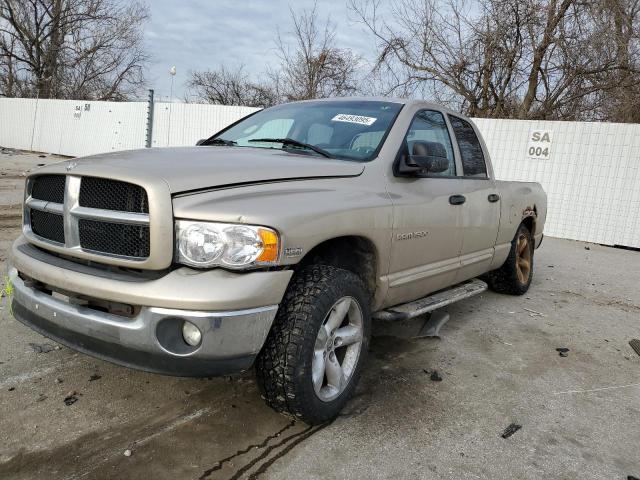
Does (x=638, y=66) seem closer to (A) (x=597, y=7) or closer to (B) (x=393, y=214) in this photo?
(A) (x=597, y=7)

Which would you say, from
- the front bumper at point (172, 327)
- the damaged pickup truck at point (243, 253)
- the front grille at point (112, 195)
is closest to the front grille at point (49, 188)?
the damaged pickup truck at point (243, 253)

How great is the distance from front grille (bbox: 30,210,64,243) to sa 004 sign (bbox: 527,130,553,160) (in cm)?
1016

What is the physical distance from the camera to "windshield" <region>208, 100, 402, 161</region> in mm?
3172

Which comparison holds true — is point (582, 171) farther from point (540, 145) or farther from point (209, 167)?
point (209, 167)

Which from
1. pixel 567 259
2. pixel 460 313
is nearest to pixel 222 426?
pixel 460 313

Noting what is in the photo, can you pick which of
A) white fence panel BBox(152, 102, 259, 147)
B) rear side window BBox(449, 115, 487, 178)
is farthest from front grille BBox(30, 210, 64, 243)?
white fence panel BBox(152, 102, 259, 147)

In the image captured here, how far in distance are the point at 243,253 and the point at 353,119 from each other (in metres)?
1.65

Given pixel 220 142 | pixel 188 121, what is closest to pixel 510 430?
pixel 220 142

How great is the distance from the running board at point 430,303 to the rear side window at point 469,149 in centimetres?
94

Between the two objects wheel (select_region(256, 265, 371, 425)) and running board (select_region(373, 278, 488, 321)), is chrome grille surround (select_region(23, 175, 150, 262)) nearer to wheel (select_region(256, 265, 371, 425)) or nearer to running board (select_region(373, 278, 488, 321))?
wheel (select_region(256, 265, 371, 425))

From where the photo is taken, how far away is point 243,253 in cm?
213

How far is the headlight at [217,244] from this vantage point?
212 centimetres

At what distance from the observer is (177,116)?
17.1 m

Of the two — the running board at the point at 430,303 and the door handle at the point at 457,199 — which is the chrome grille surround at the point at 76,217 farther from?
the door handle at the point at 457,199
